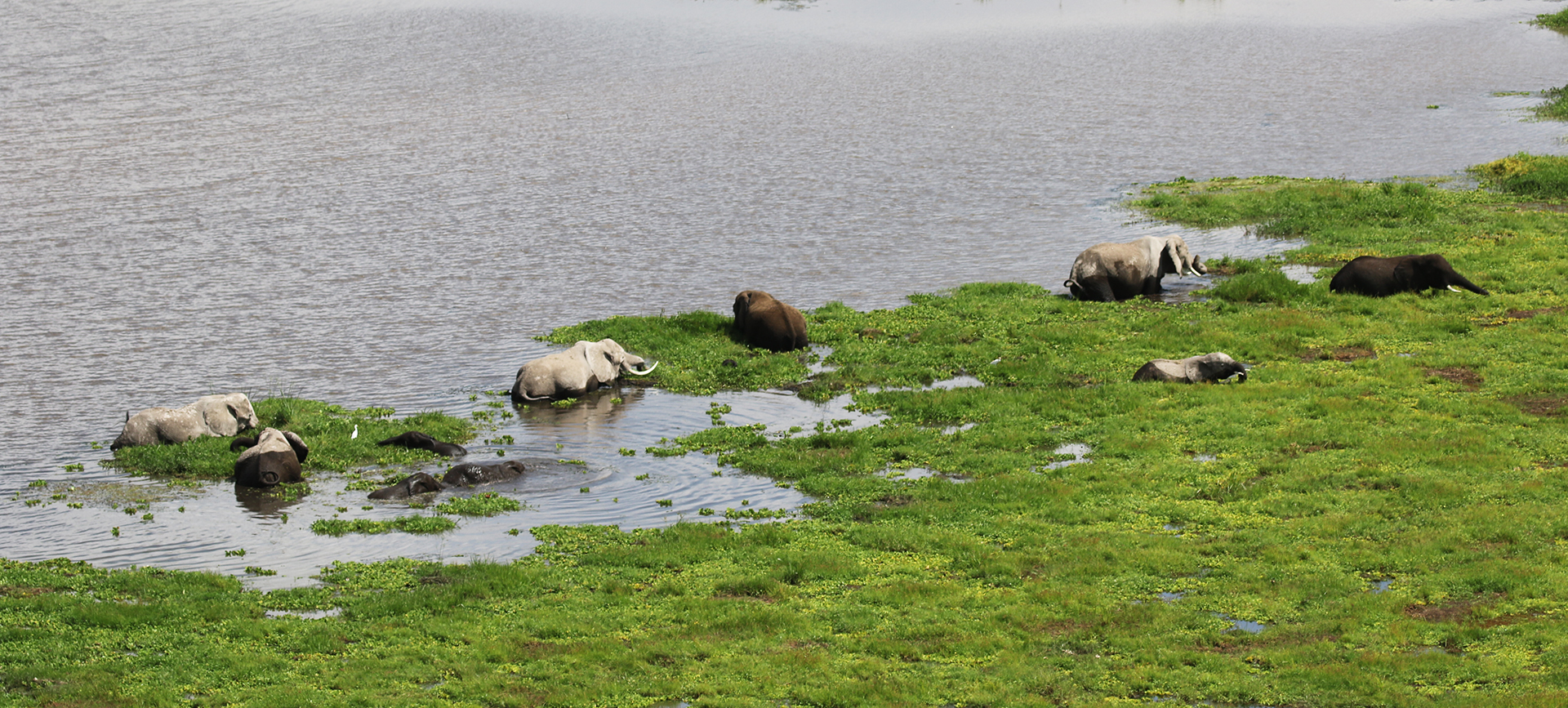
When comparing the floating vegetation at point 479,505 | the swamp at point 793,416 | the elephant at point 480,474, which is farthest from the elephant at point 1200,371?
the floating vegetation at point 479,505

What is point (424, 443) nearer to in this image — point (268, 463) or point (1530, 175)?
point (268, 463)

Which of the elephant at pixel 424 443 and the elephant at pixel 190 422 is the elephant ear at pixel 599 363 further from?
the elephant at pixel 190 422

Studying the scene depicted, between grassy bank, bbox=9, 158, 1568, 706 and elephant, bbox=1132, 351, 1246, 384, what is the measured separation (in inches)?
18.8

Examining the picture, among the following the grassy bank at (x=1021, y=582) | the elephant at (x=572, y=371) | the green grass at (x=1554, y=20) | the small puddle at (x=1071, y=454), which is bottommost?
the small puddle at (x=1071, y=454)

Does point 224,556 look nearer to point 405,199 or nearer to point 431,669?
point 431,669

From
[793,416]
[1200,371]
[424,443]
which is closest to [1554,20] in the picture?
[1200,371]

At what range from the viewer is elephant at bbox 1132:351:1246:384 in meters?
22.5

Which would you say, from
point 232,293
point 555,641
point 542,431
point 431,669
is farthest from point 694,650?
point 232,293

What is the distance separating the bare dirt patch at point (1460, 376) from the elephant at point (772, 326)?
1067 cm

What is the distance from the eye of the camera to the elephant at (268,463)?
63.0ft

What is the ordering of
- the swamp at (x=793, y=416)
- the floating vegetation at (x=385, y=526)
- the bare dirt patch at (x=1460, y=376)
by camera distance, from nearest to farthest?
the swamp at (x=793, y=416) < the floating vegetation at (x=385, y=526) < the bare dirt patch at (x=1460, y=376)

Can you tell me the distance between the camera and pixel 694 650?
44.3 ft

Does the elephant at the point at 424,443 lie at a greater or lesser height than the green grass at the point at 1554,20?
lesser

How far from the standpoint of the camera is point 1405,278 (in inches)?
1070
